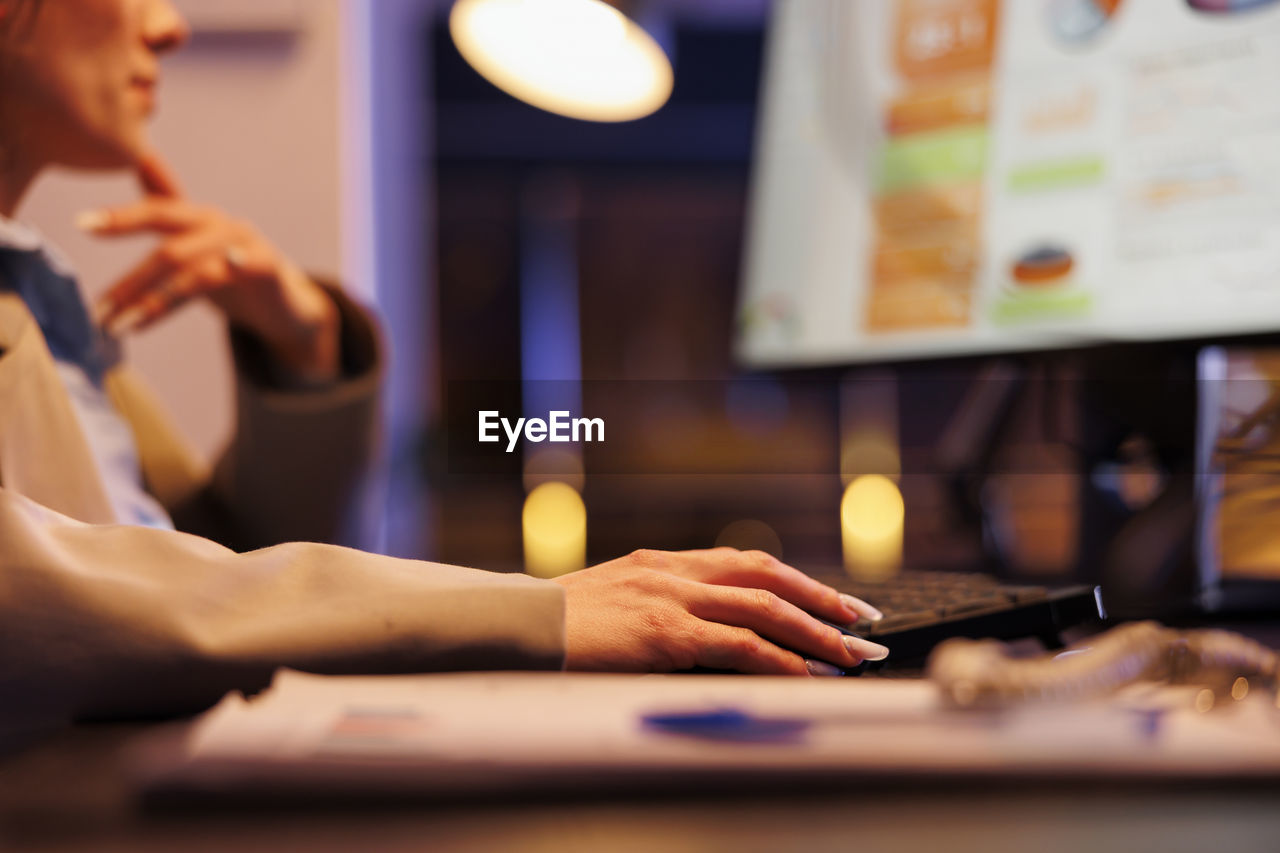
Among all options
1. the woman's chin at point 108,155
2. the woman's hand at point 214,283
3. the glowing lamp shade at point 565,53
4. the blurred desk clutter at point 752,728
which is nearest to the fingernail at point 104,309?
the woman's hand at point 214,283

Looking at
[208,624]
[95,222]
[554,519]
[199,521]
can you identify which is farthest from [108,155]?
[208,624]

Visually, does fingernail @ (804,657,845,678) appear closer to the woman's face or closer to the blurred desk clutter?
the blurred desk clutter

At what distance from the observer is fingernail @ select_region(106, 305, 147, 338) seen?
791 mm

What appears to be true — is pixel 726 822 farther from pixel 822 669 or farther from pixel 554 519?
pixel 554 519

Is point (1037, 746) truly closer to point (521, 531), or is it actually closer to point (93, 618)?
point (93, 618)

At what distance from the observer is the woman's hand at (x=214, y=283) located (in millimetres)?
793

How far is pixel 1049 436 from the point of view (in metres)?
0.73

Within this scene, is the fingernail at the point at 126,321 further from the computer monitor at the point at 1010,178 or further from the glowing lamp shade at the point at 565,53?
the computer monitor at the point at 1010,178

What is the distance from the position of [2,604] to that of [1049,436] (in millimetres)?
716

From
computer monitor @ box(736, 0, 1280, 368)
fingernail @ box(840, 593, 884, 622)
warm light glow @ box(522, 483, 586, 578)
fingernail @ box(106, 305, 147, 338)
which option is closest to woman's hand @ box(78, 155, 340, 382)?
fingernail @ box(106, 305, 147, 338)

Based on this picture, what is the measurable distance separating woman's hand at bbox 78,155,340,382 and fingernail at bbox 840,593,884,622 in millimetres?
695

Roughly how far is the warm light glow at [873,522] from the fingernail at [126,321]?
66cm

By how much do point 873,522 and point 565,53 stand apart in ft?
1.75

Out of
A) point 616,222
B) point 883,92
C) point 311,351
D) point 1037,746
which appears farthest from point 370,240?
point 616,222
